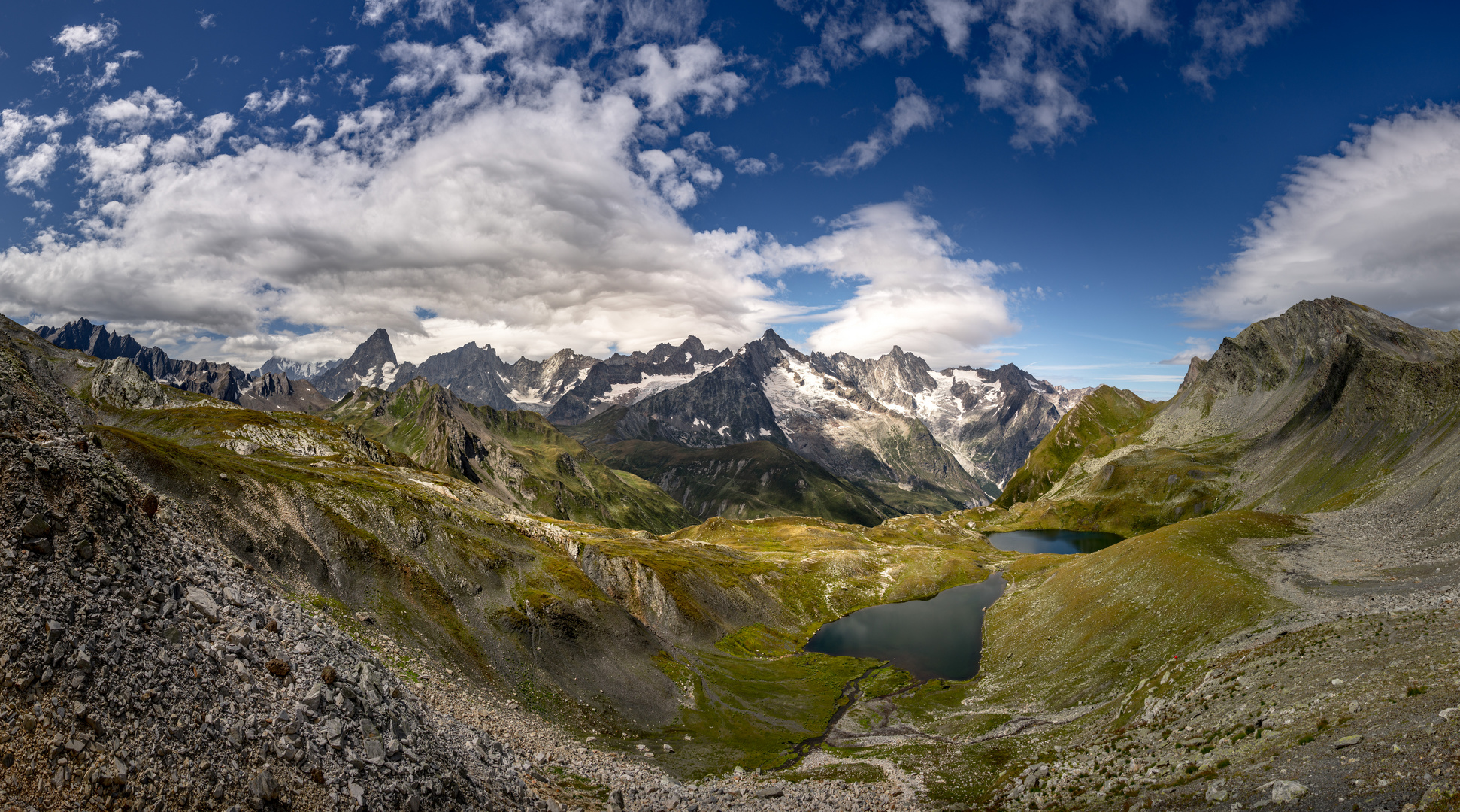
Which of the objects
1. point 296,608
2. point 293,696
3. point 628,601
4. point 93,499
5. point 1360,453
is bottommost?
point 628,601

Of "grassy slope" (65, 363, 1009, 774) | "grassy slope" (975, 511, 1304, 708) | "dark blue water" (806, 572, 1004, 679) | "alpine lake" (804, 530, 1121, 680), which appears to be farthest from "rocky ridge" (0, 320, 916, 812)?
"alpine lake" (804, 530, 1121, 680)

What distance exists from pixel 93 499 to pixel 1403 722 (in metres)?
66.9

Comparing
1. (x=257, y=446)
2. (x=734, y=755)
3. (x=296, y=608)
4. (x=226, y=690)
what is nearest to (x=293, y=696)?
(x=226, y=690)

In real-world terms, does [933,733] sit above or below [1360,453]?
below

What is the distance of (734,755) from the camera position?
6669 centimetres

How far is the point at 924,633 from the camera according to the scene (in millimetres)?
132625

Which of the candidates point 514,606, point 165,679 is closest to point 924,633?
point 514,606

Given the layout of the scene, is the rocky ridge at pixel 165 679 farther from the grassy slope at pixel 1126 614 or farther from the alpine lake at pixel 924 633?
the alpine lake at pixel 924 633

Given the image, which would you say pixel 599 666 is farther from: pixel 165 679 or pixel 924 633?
pixel 924 633

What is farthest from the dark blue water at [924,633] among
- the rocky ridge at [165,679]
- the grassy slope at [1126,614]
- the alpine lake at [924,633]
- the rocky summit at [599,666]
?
the rocky ridge at [165,679]

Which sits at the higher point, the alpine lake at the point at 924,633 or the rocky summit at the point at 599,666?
Answer: the rocky summit at the point at 599,666

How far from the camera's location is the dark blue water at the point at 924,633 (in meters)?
111

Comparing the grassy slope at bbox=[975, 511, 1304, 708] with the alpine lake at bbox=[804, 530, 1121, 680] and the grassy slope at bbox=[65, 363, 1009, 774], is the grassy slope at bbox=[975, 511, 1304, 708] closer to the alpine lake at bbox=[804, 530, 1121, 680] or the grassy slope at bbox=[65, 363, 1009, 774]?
the alpine lake at bbox=[804, 530, 1121, 680]

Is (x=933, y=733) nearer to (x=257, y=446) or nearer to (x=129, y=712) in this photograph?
(x=129, y=712)
